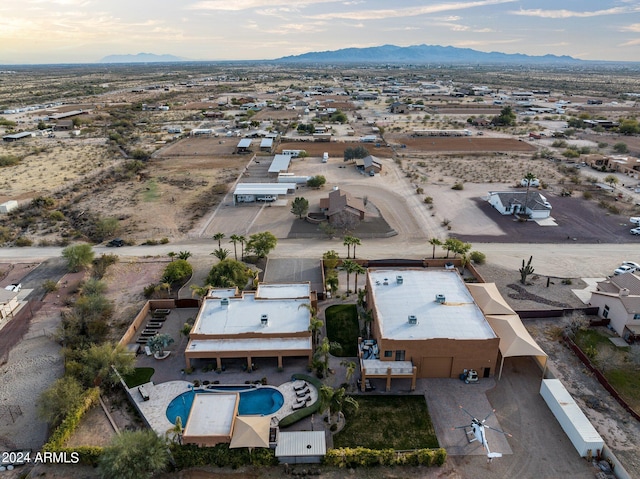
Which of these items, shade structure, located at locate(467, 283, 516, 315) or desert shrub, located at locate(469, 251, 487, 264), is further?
desert shrub, located at locate(469, 251, 487, 264)

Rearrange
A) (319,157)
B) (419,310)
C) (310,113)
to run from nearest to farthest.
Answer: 1. (419,310)
2. (319,157)
3. (310,113)

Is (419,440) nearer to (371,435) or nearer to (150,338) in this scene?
(371,435)

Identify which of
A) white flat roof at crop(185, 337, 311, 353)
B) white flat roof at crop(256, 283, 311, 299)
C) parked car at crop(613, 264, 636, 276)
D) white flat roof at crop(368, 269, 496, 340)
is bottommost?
parked car at crop(613, 264, 636, 276)

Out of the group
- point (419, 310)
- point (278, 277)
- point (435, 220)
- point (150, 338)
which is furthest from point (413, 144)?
point (150, 338)

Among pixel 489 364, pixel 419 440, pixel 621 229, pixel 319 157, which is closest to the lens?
pixel 419 440

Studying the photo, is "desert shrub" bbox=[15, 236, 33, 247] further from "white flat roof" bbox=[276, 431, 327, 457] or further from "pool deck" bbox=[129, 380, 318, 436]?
"white flat roof" bbox=[276, 431, 327, 457]

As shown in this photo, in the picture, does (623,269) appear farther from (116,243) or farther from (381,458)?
(116,243)

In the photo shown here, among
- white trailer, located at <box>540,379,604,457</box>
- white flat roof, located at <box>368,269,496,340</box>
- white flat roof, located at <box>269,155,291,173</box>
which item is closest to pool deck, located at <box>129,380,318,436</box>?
white flat roof, located at <box>368,269,496,340</box>
